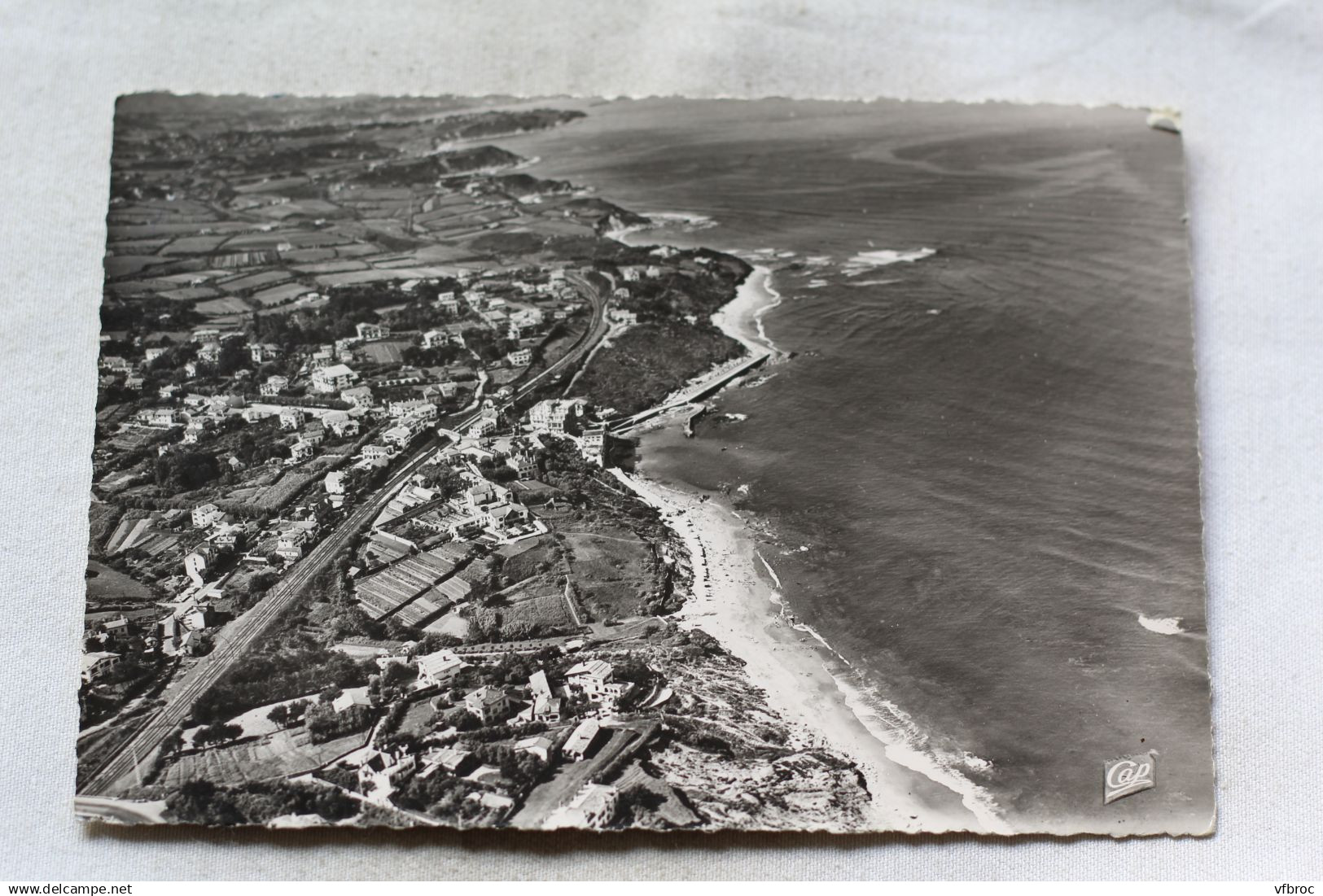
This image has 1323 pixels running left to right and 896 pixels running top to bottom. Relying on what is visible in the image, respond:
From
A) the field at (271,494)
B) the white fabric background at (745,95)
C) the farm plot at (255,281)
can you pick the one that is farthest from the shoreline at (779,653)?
the farm plot at (255,281)

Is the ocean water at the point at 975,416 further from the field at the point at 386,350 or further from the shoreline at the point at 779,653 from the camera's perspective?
the field at the point at 386,350

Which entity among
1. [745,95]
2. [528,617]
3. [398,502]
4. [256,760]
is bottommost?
[256,760]

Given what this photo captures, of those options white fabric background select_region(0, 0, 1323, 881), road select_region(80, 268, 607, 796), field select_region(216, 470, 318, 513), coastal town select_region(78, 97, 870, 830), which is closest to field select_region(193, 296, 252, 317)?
coastal town select_region(78, 97, 870, 830)

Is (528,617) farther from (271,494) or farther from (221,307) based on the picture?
(221,307)

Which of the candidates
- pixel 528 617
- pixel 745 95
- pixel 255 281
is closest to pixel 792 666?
pixel 528 617

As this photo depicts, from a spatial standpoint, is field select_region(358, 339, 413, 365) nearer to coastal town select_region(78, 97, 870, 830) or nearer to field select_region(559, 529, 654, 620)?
coastal town select_region(78, 97, 870, 830)

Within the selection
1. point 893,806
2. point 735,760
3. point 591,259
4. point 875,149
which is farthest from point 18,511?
point 875,149
